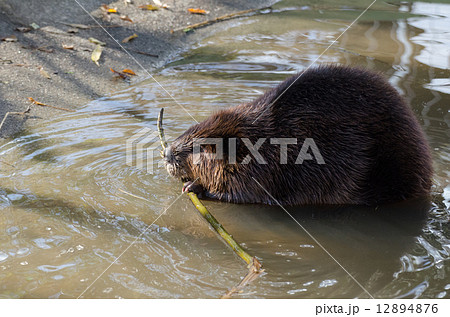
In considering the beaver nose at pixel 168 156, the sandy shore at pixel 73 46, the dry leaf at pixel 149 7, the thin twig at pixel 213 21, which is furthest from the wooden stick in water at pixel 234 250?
the dry leaf at pixel 149 7

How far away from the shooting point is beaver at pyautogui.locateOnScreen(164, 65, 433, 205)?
4.17 meters

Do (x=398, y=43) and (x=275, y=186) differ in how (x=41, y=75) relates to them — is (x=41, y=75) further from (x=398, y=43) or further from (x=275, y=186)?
(x=398, y=43)

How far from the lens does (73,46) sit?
700 cm

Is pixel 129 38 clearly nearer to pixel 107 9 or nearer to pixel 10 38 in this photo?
pixel 107 9

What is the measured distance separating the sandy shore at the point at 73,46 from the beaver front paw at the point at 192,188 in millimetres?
1905

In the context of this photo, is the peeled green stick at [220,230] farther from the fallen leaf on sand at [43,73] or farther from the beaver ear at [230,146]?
the fallen leaf on sand at [43,73]

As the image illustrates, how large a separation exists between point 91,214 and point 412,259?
2.27 metres

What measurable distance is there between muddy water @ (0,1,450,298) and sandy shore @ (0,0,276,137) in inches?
15.7

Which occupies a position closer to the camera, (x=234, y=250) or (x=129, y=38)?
(x=234, y=250)

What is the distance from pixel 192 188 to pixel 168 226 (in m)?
0.52

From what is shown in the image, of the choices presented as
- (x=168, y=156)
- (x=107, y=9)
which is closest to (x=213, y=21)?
(x=107, y=9)

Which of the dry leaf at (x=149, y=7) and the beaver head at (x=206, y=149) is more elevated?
the dry leaf at (x=149, y=7)

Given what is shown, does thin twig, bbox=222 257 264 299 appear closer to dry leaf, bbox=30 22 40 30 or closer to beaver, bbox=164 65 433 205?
beaver, bbox=164 65 433 205

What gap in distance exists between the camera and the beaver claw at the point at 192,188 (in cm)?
443
